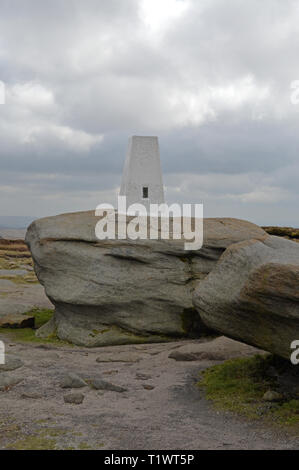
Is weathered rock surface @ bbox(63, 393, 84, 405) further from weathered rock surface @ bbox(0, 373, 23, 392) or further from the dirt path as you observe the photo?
weathered rock surface @ bbox(0, 373, 23, 392)

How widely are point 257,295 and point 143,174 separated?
21.1 m

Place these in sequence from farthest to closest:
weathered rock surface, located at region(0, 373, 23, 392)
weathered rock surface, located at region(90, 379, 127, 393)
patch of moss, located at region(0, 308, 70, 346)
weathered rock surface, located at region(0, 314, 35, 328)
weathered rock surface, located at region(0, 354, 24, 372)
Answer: weathered rock surface, located at region(0, 314, 35, 328), patch of moss, located at region(0, 308, 70, 346), weathered rock surface, located at region(0, 354, 24, 372), weathered rock surface, located at region(90, 379, 127, 393), weathered rock surface, located at region(0, 373, 23, 392)

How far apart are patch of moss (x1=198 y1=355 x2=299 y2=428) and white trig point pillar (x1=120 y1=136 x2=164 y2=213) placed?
17108 millimetres

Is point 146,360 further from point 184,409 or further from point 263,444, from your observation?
point 263,444

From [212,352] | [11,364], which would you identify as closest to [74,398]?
[11,364]

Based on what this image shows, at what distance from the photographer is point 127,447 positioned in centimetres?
882

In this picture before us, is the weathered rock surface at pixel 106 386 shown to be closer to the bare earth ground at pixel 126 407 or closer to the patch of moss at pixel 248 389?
the bare earth ground at pixel 126 407

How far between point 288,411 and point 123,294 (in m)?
9.50

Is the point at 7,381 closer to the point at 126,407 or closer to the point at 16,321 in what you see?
the point at 126,407

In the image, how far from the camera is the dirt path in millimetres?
9148

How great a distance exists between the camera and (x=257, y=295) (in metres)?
10.1

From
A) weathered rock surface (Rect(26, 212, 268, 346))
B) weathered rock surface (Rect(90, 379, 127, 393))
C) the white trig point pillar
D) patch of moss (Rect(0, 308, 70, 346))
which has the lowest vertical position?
patch of moss (Rect(0, 308, 70, 346))

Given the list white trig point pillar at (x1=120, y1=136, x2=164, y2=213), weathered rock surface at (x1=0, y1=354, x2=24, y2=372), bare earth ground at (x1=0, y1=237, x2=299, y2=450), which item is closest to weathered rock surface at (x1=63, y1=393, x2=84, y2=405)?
bare earth ground at (x1=0, y1=237, x2=299, y2=450)

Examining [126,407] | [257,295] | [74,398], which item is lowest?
[126,407]
